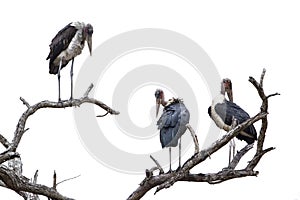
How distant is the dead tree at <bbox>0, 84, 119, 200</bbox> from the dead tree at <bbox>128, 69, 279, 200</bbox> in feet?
2.74

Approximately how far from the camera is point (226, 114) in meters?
7.87

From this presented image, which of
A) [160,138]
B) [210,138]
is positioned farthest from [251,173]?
[160,138]

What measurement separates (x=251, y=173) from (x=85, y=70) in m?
2.53

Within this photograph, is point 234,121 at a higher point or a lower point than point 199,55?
lower

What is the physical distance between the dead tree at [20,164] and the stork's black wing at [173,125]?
1.26 meters

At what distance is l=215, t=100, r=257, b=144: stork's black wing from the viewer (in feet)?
25.4

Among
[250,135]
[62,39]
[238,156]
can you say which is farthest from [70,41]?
[238,156]

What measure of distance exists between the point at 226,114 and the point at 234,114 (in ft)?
0.40

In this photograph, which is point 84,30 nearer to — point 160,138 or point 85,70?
point 85,70

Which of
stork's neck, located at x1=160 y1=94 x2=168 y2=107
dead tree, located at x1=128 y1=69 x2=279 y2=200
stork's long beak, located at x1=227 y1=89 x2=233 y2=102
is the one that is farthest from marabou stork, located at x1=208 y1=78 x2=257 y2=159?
stork's neck, located at x1=160 y1=94 x2=168 y2=107

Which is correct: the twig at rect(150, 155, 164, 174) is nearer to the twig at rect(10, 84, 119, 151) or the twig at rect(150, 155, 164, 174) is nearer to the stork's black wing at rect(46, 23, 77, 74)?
the twig at rect(10, 84, 119, 151)

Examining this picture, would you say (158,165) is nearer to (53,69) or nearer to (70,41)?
(70,41)

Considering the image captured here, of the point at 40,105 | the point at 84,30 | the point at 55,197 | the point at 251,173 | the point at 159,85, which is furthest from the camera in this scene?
the point at 84,30

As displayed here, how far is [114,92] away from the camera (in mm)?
8156
